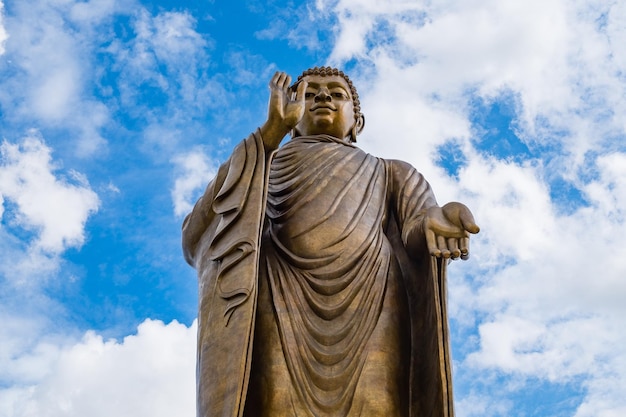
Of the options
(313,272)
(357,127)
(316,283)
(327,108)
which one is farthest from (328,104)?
(316,283)

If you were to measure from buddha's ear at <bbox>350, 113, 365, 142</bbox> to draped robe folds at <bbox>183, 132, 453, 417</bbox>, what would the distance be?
35.3 inches

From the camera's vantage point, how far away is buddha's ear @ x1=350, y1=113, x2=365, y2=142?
34.2 ft

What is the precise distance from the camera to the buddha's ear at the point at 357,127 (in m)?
10.4

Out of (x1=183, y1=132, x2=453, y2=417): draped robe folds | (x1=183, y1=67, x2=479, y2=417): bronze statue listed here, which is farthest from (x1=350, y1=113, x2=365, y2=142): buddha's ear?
(x1=183, y1=67, x2=479, y2=417): bronze statue

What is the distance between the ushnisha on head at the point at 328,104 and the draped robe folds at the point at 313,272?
0.60 m

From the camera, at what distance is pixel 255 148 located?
8.83 m

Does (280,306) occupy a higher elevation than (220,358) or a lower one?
higher

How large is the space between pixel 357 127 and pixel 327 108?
0.60 meters

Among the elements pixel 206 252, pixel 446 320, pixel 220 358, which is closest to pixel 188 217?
pixel 206 252

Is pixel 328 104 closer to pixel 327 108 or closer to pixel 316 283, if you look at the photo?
pixel 327 108

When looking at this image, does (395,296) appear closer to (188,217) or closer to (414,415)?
(414,415)

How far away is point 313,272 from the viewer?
8500 millimetres

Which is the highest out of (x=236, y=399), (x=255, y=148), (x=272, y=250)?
(x=255, y=148)

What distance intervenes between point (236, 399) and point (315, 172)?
2.40 meters
